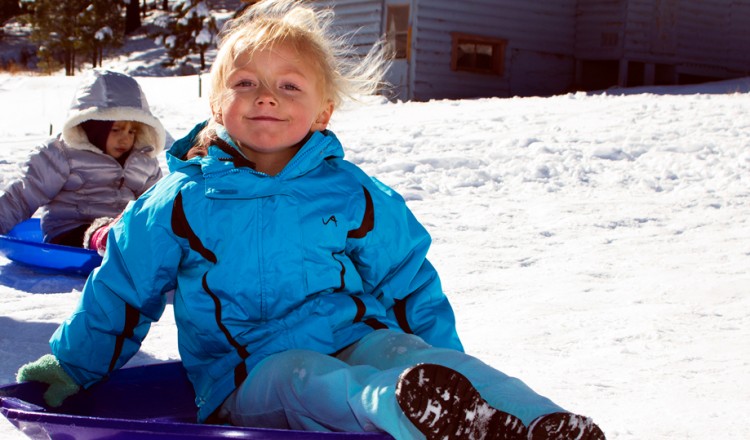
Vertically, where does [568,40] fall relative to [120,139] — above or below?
above

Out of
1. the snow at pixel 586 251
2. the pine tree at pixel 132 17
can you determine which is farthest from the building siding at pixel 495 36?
the pine tree at pixel 132 17

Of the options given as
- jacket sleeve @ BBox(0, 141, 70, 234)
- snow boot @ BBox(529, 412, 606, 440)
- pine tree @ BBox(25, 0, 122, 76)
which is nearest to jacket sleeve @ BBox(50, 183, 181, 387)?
snow boot @ BBox(529, 412, 606, 440)

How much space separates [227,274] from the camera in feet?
7.73

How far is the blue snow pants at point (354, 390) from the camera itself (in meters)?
1.87

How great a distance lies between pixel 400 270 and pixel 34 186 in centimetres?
311

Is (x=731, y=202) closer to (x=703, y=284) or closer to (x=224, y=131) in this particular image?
(x=703, y=284)

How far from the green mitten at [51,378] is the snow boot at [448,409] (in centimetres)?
104

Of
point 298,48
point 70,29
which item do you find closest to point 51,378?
point 298,48

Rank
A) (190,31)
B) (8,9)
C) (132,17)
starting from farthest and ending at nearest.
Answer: (8,9), (132,17), (190,31)

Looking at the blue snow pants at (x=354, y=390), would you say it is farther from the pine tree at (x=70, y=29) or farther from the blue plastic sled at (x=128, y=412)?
the pine tree at (x=70, y=29)

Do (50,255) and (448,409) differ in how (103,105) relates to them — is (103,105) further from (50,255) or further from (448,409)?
(448,409)

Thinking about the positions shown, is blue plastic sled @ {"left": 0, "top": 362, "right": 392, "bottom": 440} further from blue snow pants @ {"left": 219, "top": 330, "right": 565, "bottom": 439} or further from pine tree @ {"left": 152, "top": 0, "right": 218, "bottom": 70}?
pine tree @ {"left": 152, "top": 0, "right": 218, "bottom": 70}

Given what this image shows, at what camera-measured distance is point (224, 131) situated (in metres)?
2.56

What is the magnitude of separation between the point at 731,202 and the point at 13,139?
8.81 meters
